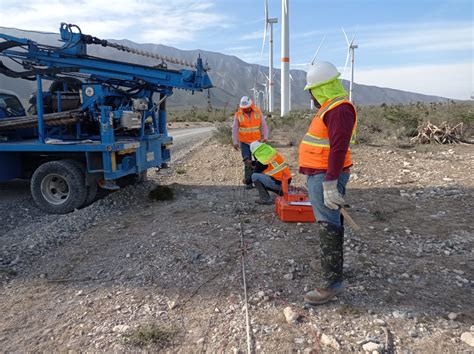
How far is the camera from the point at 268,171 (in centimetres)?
622

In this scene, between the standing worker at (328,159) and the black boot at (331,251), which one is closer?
the standing worker at (328,159)

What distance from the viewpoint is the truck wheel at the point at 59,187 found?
645 centimetres

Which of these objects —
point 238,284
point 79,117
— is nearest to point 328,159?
point 238,284

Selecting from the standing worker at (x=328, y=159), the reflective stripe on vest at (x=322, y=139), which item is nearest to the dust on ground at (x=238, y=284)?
the standing worker at (x=328, y=159)

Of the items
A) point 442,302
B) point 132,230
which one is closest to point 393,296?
point 442,302

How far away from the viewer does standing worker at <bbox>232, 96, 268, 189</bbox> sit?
745 centimetres

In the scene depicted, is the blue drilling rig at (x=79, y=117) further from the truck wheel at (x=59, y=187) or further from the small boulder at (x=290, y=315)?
the small boulder at (x=290, y=315)

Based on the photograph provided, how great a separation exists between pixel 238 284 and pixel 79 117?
418 centimetres

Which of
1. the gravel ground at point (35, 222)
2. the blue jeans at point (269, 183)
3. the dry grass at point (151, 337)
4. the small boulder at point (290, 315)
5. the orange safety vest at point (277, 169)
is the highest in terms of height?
the orange safety vest at point (277, 169)

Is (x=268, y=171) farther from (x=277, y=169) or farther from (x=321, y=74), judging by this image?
(x=321, y=74)

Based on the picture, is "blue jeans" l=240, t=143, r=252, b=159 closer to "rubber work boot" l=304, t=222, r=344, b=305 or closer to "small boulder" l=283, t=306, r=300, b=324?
"rubber work boot" l=304, t=222, r=344, b=305

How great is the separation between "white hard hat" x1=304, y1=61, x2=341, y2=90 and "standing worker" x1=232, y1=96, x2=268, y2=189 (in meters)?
4.12

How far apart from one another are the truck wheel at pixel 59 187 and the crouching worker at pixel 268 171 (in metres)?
2.74

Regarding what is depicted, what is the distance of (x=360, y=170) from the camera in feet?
30.5
